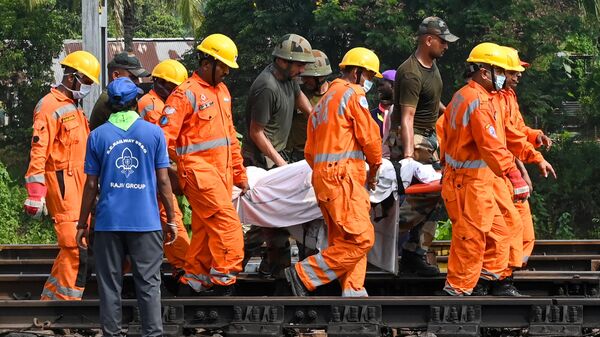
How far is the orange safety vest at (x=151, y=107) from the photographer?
10.6 m

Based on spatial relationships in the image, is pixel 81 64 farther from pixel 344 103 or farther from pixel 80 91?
pixel 344 103

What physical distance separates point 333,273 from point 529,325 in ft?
5.32

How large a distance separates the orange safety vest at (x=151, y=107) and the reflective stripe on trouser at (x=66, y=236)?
3.07 feet

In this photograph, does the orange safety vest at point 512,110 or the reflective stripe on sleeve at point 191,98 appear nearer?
the reflective stripe on sleeve at point 191,98

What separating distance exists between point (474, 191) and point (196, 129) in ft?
7.52

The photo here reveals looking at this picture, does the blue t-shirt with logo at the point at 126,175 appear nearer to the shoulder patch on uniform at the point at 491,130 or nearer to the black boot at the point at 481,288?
the shoulder patch on uniform at the point at 491,130

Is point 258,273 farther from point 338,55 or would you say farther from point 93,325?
point 338,55

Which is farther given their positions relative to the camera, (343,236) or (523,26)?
(523,26)

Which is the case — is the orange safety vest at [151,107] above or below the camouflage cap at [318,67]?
below

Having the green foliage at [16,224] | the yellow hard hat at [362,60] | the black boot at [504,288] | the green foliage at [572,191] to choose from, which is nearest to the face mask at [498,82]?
the yellow hard hat at [362,60]

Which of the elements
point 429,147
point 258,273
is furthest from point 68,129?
point 429,147

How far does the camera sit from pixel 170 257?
10.6 metres

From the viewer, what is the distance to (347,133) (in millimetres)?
9656

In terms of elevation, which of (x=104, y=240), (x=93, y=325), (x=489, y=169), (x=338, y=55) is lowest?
(x=93, y=325)
